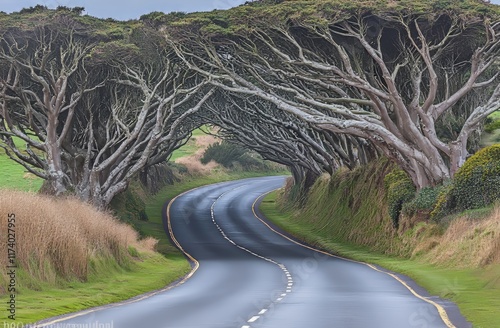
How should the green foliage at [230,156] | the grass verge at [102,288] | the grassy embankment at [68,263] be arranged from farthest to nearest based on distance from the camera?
the green foliage at [230,156], the grassy embankment at [68,263], the grass verge at [102,288]

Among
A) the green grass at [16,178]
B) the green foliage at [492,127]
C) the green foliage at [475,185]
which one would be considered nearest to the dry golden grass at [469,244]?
the green foliage at [475,185]

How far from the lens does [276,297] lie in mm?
27156

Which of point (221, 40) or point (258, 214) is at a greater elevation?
point (221, 40)

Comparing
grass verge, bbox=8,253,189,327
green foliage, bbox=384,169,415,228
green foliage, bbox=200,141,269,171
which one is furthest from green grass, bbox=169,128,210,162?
grass verge, bbox=8,253,189,327

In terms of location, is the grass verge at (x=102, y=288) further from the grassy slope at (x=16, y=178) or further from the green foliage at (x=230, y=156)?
the green foliage at (x=230, y=156)

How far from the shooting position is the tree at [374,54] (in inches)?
1781

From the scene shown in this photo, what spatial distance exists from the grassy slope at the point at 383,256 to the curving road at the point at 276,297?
0.68 metres

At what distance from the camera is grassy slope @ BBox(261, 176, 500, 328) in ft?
81.6

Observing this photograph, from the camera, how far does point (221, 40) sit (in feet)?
160

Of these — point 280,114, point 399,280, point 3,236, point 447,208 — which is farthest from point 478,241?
point 280,114

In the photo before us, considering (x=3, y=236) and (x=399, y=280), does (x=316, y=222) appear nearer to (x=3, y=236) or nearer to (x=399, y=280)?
(x=399, y=280)

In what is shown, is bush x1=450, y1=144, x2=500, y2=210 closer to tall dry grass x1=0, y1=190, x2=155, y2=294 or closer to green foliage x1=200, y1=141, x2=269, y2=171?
tall dry grass x1=0, y1=190, x2=155, y2=294

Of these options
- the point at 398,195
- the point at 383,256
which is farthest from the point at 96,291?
the point at 398,195

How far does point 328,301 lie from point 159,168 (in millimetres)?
Answer: 86702
